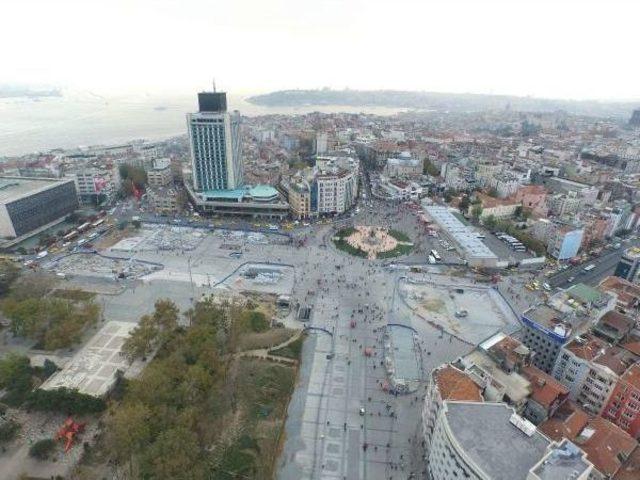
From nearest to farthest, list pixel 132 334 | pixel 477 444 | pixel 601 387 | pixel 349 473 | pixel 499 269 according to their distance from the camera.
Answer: pixel 477 444 < pixel 349 473 < pixel 601 387 < pixel 132 334 < pixel 499 269

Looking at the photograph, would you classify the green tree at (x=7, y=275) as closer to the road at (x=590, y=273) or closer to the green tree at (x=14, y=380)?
the green tree at (x=14, y=380)

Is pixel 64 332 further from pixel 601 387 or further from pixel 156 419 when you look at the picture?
pixel 601 387

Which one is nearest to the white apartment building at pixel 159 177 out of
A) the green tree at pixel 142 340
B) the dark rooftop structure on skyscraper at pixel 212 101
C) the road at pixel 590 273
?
the dark rooftop structure on skyscraper at pixel 212 101

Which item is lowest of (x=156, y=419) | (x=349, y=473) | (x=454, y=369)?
(x=349, y=473)

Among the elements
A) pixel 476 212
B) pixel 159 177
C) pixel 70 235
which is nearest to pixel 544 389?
pixel 476 212

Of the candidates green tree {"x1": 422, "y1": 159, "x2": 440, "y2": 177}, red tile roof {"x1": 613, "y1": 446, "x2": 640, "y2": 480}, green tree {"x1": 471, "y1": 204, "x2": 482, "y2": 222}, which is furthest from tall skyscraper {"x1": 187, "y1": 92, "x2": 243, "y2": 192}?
red tile roof {"x1": 613, "y1": 446, "x2": 640, "y2": 480}

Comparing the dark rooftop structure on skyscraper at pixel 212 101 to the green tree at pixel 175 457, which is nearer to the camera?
the green tree at pixel 175 457

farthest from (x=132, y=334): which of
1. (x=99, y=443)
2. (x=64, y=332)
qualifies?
(x=99, y=443)
